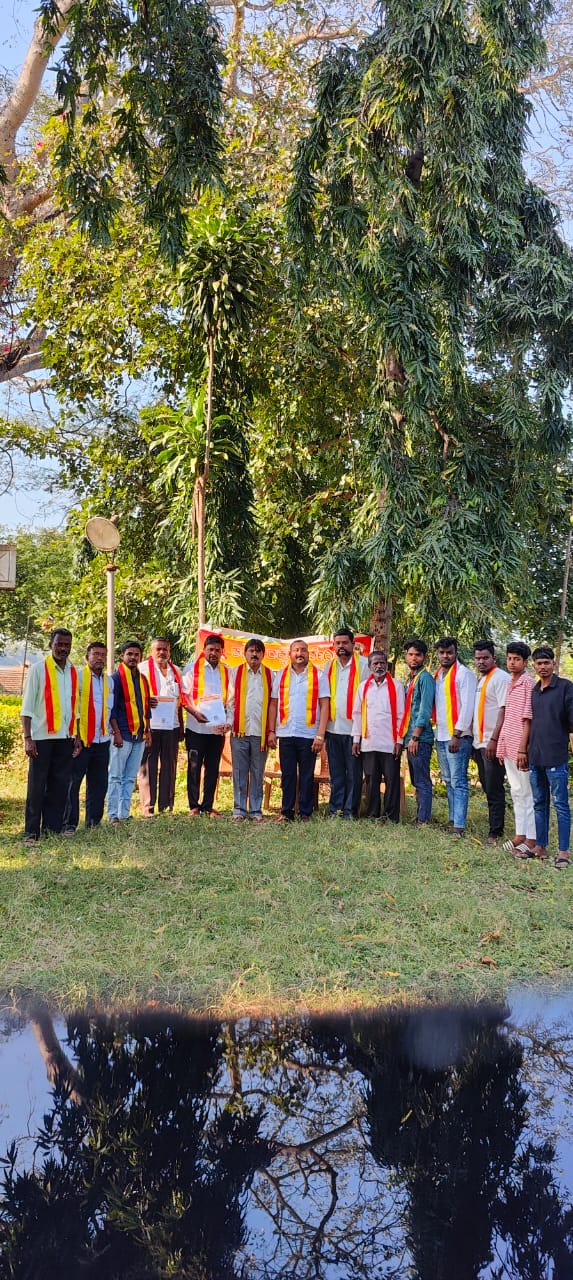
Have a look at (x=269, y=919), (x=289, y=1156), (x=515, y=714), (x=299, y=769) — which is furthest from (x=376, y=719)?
(x=289, y=1156)

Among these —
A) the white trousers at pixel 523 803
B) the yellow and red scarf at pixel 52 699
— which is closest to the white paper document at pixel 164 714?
the yellow and red scarf at pixel 52 699

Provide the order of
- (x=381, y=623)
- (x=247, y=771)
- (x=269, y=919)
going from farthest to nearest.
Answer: (x=381, y=623) < (x=247, y=771) < (x=269, y=919)

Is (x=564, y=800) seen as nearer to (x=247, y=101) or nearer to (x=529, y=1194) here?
(x=529, y=1194)

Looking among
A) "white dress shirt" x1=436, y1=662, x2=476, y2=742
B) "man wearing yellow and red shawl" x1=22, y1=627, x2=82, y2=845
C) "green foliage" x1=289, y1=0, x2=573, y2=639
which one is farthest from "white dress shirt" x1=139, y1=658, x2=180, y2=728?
"green foliage" x1=289, y1=0, x2=573, y2=639

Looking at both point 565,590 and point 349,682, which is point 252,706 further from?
point 565,590

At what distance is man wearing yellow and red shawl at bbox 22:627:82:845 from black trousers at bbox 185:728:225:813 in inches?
53.8

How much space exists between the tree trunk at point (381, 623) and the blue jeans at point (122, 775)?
3.44 metres

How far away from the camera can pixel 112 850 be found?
7977 millimetres

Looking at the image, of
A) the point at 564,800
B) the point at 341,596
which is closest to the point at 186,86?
the point at 341,596

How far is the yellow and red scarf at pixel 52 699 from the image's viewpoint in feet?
28.5

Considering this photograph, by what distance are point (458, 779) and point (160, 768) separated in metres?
2.80

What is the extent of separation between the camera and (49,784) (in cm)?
881

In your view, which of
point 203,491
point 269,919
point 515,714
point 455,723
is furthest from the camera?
point 203,491

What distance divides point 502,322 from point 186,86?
4.59 m
